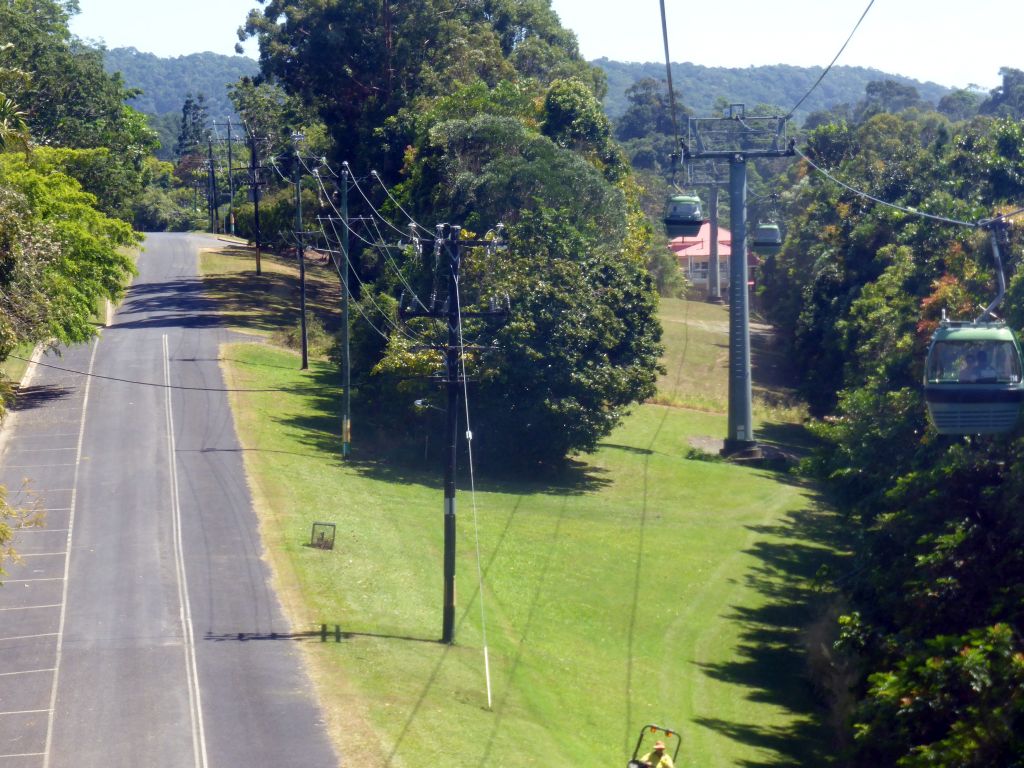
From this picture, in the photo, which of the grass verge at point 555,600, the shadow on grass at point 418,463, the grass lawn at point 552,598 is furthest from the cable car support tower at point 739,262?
the shadow on grass at point 418,463

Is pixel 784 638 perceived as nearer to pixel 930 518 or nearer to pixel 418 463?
pixel 930 518

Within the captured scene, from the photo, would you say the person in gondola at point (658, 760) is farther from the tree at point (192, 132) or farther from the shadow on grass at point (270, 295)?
the tree at point (192, 132)

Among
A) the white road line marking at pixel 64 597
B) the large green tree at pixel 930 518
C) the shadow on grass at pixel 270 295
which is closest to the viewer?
the large green tree at pixel 930 518

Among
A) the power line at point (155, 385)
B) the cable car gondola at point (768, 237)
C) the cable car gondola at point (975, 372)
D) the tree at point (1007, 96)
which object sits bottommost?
the power line at point (155, 385)

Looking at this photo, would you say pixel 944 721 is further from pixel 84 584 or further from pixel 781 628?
pixel 84 584

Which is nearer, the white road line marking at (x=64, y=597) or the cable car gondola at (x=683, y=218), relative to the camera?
the white road line marking at (x=64, y=597)

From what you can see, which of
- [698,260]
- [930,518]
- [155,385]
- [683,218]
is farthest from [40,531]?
[698,260]
